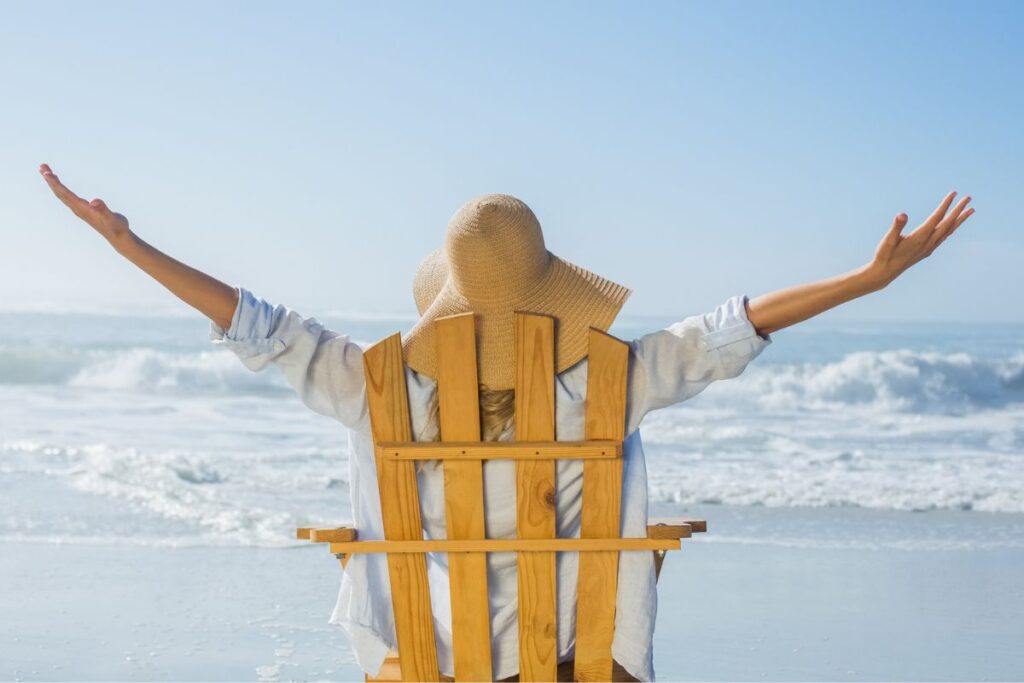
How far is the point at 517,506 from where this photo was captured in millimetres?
2396

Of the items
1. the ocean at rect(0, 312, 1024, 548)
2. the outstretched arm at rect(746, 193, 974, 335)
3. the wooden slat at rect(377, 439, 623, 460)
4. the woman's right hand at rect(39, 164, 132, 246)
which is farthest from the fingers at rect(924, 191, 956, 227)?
the ocean at rect(0, 312, 1024, 548)

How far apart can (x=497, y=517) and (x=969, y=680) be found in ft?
8.35

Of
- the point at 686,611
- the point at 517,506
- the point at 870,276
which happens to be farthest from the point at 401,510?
the point at 686,611

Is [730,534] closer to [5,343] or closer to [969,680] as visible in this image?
[969,680]

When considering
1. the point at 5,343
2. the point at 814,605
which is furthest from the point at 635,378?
the point at 5,343

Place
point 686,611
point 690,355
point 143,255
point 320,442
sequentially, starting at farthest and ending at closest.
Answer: point 320,442, point 686,611, point 690,355, point 143,255

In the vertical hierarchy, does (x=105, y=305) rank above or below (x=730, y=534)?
above

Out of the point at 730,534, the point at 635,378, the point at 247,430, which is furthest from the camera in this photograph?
the point at 247,430

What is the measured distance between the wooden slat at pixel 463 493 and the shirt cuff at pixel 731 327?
0.45m

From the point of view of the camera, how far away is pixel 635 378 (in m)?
2.37

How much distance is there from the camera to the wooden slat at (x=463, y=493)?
92.5 inches

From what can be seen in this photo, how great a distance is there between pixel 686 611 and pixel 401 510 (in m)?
2.76

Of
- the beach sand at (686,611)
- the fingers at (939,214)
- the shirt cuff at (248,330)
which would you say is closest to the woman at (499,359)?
the shirt cuff at (248,330)

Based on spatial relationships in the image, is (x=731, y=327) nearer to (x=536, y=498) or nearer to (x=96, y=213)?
(x=536, y=498)
